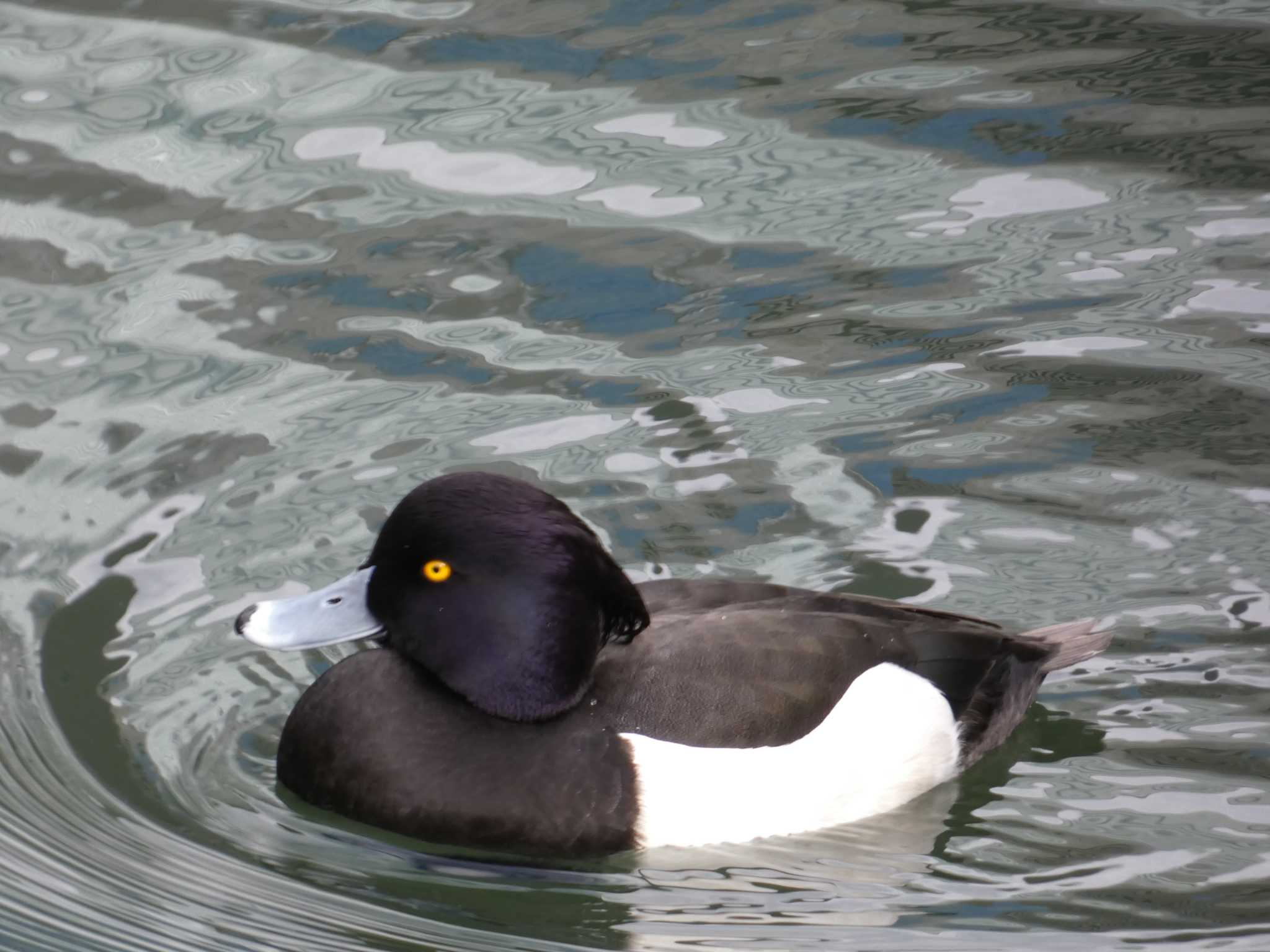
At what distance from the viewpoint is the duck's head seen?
470 centimetres

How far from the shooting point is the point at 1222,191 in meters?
8.00

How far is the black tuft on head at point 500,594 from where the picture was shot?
15.4 ft

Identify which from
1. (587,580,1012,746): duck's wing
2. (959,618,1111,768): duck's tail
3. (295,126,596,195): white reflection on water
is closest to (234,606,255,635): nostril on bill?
(587,580,1012,746): duck's wing

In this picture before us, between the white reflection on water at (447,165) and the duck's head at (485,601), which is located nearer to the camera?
the duck's head at (485,601)

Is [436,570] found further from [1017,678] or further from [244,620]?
[1017,678]

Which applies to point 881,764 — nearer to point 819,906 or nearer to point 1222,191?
point 819,906

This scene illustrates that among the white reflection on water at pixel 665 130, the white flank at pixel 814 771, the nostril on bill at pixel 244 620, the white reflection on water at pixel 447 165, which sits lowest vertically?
the white flank at pixel 814 771

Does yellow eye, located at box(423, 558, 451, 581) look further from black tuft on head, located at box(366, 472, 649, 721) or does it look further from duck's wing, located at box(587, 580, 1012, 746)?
duck's wing, located at box(587, 580, 1012, 746)

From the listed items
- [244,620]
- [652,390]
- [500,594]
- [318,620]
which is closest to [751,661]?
[500,594]

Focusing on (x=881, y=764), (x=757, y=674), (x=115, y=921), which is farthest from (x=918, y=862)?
(x=115, y=921)

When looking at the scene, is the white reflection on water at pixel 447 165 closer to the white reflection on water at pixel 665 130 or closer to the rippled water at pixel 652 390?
the rippled water at pixel 652 390

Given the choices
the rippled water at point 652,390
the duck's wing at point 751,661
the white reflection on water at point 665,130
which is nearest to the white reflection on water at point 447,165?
the rippled water at point 652,390

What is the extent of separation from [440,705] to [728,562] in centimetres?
145

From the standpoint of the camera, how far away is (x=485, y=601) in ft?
15.5
